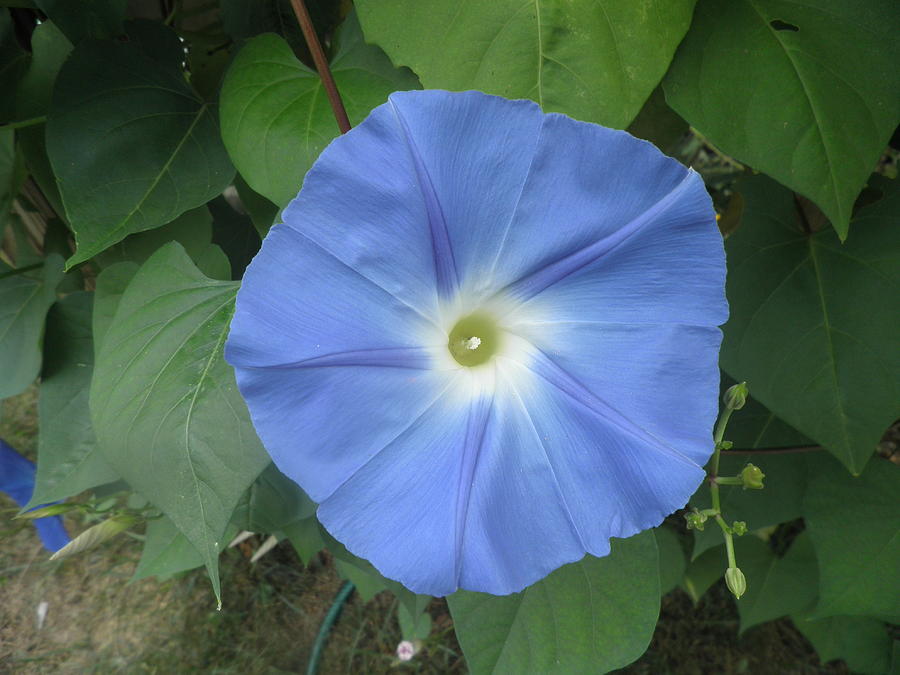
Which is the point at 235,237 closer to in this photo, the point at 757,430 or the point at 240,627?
the point at 757,430

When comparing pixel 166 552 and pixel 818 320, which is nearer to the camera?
pixel 818 320

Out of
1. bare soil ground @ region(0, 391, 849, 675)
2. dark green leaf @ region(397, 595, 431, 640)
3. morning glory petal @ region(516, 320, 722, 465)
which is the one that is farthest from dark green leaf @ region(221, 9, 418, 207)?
bare soil ground @ region(0, 391, 849, 675)

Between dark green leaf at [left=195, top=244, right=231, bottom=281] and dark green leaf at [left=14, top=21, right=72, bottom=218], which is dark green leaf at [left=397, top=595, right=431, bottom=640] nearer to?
dark green leaf at [left=195, top=244, right=231, bottom=281]

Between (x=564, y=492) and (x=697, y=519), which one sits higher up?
(x=564, y=492)

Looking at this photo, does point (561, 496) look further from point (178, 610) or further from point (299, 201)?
point (178, 610)

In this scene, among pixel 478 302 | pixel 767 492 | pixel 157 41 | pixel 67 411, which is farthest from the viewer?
pixel 767 492

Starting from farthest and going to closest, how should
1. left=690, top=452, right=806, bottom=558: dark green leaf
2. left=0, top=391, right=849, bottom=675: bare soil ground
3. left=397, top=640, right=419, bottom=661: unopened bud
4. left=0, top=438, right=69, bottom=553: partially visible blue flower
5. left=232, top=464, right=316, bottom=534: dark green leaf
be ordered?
left=0, top=391, right=849, bottom=675: bare soil ground → left=397, top=640, right=419, bottom=661: unopened bud → left=0, top=438, right=69, bottom=553: partially visible blue flower → left=690, top=452, right=806, bottom=558: dark green leaf → left=232, top=464, right=316, bottom=534: dark green leaf

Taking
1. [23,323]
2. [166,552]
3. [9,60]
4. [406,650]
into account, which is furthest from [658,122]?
[406,650]
